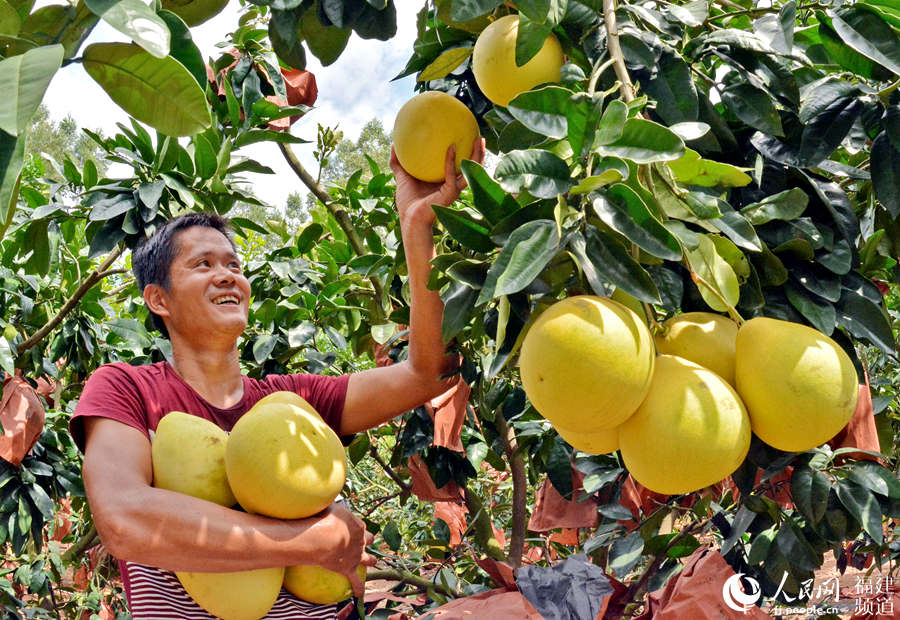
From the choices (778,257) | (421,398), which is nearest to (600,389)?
(778,257)

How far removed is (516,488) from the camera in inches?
103

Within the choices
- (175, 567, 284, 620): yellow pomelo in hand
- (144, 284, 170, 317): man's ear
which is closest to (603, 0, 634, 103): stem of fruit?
(175, 567, 284, 620): yellow pomelo in hand

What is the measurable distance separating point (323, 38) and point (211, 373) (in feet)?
2.76

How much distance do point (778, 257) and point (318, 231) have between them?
6.47ft

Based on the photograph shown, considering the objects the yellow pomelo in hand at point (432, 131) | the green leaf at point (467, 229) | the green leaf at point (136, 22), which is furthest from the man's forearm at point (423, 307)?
the green leaf at point (136, 22)

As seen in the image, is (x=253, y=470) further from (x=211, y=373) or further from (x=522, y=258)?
(x=211, y=373)

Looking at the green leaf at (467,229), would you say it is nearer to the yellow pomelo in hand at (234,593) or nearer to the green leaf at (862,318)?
the green leaf at (862,318)

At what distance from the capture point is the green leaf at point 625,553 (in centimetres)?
176

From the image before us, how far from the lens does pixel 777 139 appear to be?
1143mm

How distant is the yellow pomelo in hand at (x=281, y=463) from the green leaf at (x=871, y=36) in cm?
91

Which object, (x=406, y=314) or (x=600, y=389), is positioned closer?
(x=600, y=389)

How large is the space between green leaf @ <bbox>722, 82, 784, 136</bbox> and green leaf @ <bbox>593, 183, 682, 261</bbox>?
0.33 meters

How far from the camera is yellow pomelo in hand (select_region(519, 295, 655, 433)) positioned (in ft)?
2.66

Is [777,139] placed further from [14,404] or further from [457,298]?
[14,404]
